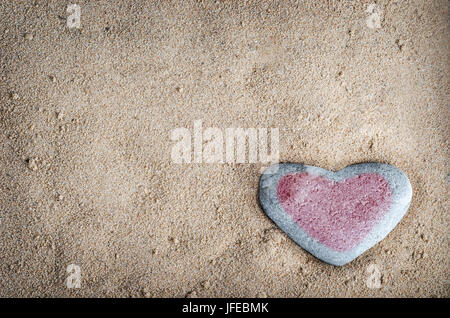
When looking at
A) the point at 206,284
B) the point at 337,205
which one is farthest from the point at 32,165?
the point at 337,205

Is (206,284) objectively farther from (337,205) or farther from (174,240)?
(337,205)

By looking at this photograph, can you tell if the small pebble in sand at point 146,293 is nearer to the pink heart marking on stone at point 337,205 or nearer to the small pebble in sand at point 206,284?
the small pebble in sand at point 206,284

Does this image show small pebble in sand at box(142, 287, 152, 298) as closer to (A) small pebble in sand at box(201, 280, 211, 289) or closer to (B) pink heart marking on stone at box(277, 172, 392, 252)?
(A) small pebble in sand at box(201, 280, 211, 289)

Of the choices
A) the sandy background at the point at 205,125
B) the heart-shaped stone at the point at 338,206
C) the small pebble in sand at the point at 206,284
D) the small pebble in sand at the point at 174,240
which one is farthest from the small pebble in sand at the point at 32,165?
the heart-shaped stone at the point at 338,206

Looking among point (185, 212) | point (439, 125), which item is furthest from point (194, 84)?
point (439, 125)

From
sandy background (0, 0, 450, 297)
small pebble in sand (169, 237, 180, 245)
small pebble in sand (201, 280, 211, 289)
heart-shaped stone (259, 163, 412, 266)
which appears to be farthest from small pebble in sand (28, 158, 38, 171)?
heart-shaped stone (259, 163, 412, 266)
